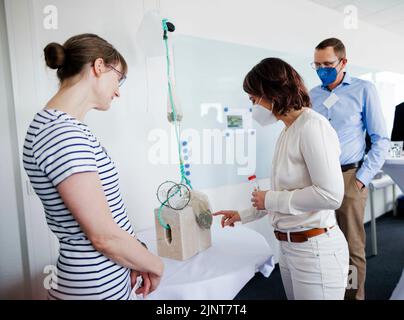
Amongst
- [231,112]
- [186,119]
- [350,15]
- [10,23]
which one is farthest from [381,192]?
[10,23]

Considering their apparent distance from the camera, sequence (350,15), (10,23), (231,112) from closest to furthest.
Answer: (10,23) → (231,112) → (350,15)

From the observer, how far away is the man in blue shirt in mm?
1406

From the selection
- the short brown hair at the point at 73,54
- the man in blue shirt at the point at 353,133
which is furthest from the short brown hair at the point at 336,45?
the short brown hair at the point at 73,54

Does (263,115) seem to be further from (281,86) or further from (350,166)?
(350,166)

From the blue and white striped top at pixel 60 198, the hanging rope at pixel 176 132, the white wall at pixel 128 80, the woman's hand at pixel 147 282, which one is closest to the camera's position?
the blue and white striped top at pixel 60 198

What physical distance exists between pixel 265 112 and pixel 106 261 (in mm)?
689

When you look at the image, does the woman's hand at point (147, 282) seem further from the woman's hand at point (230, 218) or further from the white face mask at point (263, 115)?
the white face mask at point (263, 115)

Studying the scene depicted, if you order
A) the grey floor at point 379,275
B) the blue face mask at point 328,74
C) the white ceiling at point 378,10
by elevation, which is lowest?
the grey floor at point 379,275

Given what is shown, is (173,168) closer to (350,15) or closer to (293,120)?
(293,120)

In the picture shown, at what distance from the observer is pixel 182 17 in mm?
1451

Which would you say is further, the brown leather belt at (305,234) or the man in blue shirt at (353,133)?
the man in blue shirt at (353,133)

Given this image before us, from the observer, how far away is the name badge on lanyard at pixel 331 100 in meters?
1.47

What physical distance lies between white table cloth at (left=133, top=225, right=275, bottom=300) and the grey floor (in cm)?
66

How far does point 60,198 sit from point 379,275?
207 cm
